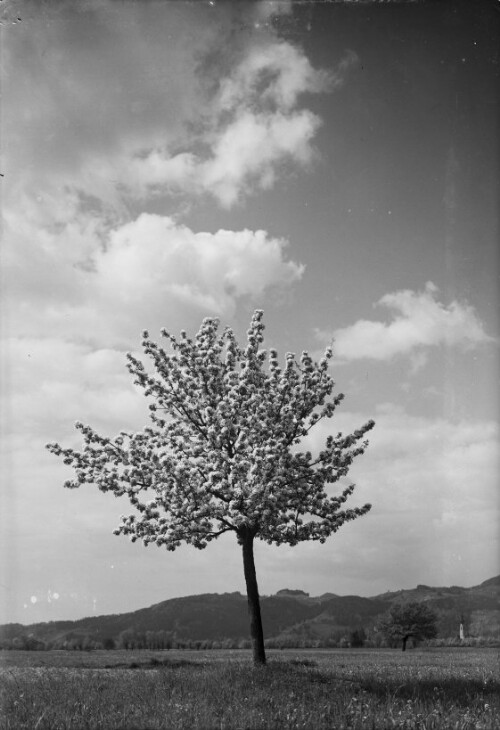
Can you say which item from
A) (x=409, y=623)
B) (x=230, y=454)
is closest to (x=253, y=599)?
(x=230, y=454)

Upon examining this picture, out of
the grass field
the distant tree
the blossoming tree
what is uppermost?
the blossoming tree

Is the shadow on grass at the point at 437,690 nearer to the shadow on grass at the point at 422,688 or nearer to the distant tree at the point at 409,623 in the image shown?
the shadow on grass at the point at 422,688

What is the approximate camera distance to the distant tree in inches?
2662

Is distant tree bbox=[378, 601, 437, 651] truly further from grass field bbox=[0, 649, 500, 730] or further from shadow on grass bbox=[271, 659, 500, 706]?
grass field bbox=[0, 649, 500, 730]

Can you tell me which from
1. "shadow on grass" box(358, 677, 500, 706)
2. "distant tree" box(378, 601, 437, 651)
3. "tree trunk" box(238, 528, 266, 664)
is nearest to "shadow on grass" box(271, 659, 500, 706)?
"shadow on grass" box(358, 677, 500, 706)

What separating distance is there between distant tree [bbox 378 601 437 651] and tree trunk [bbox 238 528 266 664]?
5355cm

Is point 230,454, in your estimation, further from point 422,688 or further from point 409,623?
point 409,623

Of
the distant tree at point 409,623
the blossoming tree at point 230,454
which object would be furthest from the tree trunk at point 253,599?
the distant tree at point 409,623

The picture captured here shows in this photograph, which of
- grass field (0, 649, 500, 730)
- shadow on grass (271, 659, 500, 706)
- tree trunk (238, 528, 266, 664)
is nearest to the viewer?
grass field (0, 649, 500, 730)

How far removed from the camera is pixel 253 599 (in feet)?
67.1

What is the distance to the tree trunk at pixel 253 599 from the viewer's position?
66.6ft

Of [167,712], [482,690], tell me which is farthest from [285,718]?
[482,690]

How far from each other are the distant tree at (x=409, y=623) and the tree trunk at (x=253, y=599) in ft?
176

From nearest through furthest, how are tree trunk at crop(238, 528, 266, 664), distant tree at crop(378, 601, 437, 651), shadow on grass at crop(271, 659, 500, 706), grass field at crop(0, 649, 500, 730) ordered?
grass field at crop(0, 649, 500, 730)
shadow on grass at crop(271, 659, 500, 706)
tree trunk at crop(238, 528, 266, 664)
distant tree at crop(378, 601, 437, 651)
